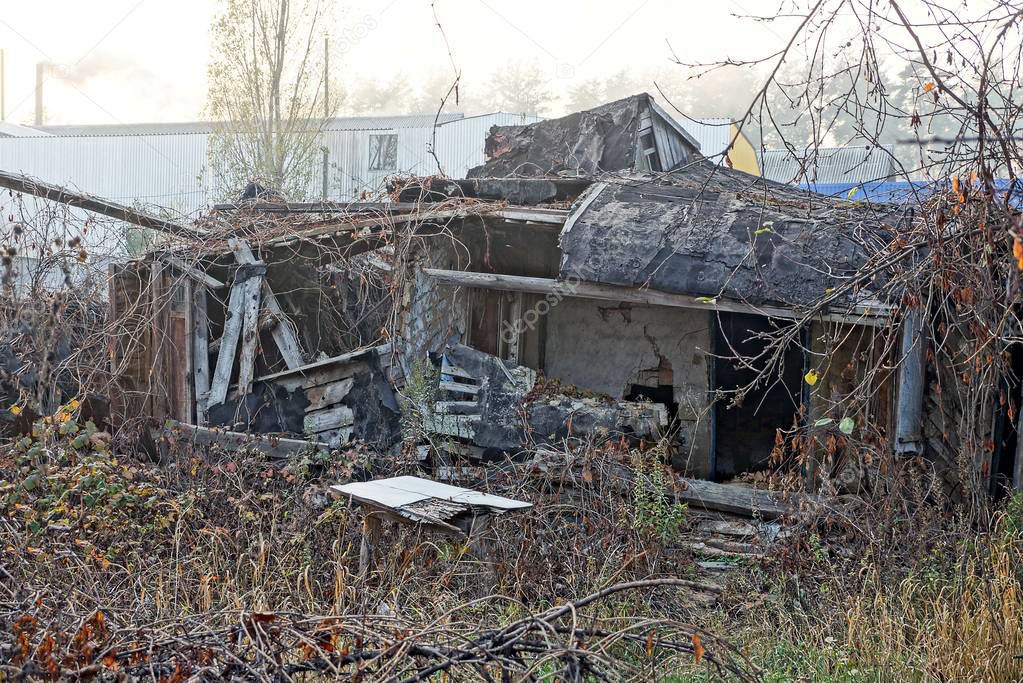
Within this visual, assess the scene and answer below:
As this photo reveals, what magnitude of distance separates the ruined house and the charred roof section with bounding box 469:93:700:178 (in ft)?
3.92

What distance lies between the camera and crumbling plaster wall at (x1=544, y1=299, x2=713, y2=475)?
9664 mm

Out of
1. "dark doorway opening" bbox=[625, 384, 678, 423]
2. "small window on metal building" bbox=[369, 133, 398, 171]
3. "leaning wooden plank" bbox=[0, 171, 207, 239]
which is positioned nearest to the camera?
"leaning wooden plank" bbox=[0, 171, 207, 239]

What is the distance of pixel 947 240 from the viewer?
14.8ft

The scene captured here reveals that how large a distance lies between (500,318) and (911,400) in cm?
442

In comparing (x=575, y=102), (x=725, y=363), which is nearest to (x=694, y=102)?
(x=575, y=102)

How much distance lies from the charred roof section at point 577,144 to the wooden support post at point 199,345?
4030 mm

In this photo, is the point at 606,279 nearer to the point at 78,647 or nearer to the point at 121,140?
the point at 78,647

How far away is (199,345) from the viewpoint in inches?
380

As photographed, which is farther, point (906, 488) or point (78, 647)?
point (906, 488)

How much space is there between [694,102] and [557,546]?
59468 mm

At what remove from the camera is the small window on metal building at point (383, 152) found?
28656 millimetres

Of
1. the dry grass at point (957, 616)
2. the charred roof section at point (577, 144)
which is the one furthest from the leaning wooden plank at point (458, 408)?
the charred roof section at point (577, 144)

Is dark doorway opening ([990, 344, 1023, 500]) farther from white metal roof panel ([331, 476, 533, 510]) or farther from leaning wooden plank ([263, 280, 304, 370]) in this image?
leaning wooden plank ([263, 280, 304, 370])

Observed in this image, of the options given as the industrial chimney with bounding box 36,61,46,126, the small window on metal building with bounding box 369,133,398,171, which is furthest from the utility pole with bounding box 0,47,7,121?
the small window on metal building with bounding box 369,133,398,171
